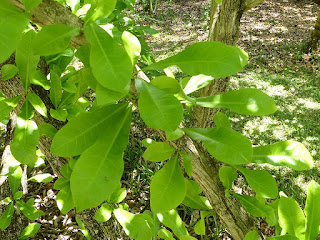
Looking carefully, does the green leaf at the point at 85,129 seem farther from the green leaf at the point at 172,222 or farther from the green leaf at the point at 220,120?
the green leaf at the point at 172,222

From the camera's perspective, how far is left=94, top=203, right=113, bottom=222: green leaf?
109cm

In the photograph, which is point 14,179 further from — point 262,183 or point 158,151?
point 262,183

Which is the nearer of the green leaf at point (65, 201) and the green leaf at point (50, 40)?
the green leaf at point (50, 40)

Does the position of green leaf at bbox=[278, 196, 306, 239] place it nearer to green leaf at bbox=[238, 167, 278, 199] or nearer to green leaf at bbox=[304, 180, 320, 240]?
green leaf at bbox=[304, 180, 320, 240]

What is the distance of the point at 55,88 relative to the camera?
895 mm

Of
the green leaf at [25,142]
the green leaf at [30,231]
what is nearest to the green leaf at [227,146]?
the green leaf at [25,142]

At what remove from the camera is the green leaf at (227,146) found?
1.69ft

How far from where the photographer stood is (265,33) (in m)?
8.03

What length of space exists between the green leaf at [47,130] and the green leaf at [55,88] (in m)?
0.07

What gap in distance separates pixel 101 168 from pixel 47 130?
0.52 metres

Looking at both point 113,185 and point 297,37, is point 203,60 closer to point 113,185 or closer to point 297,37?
point 113,185

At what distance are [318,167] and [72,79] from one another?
12.4 ft

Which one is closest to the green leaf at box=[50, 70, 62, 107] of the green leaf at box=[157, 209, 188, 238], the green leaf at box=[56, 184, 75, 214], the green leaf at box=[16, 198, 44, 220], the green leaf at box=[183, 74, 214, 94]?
the green leaf at box=[56, 184, 75, 214]

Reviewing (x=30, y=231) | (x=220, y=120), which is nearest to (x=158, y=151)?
(x=220, y=120)
